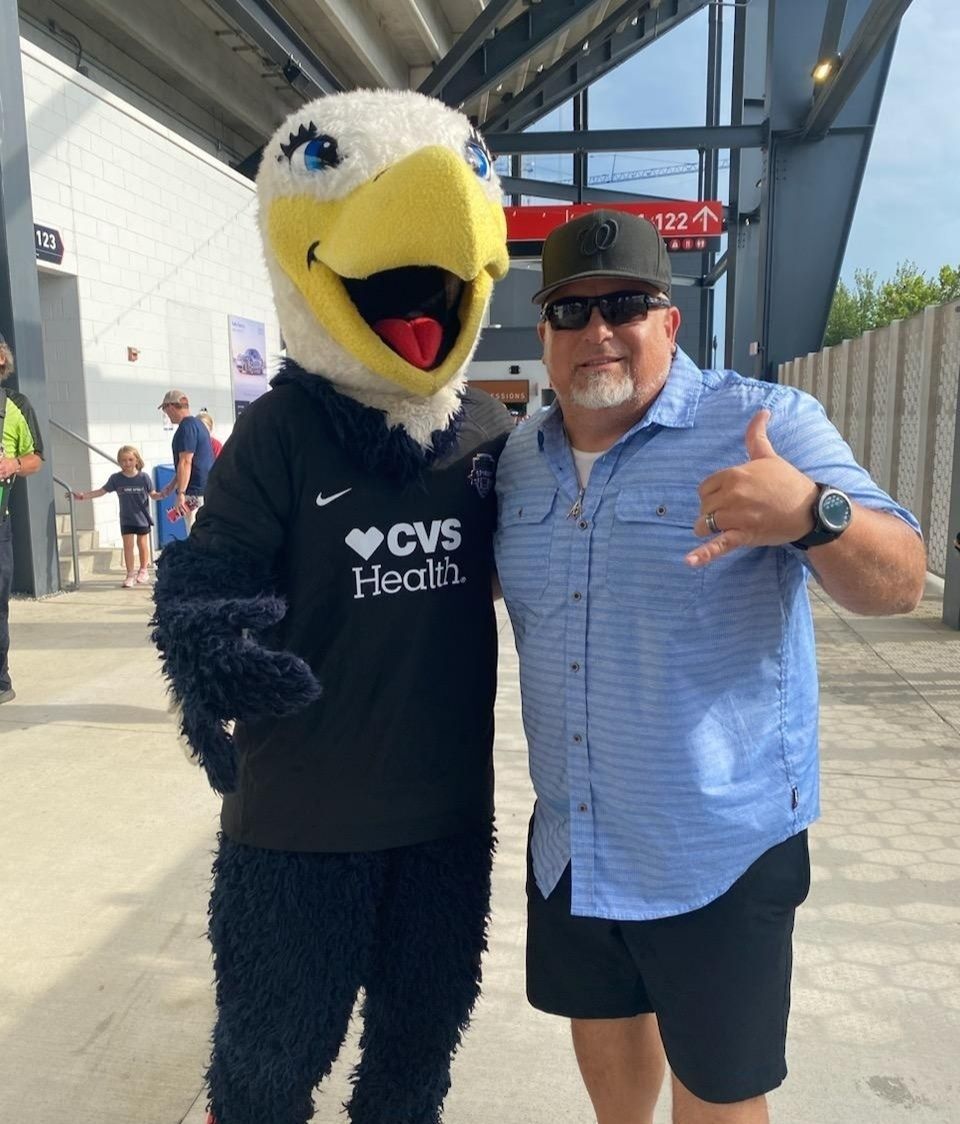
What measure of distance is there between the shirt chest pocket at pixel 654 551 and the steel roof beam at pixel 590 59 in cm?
1723

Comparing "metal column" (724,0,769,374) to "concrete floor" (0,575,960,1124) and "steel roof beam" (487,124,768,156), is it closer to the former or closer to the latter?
"steel roof beam" (487,124,768,156)

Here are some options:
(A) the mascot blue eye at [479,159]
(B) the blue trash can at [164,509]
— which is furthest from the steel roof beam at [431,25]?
(A) the mascot blue eye at [479,159]

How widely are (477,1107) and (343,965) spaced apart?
688 millimetres

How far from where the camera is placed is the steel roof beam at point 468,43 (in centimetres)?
1194

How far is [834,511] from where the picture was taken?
128 cm

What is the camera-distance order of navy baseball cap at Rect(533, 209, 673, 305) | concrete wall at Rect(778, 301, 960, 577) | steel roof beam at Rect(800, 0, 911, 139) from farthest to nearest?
steel roof beam at Rect(800, 0, 911, 139)
concrete wall at Rect(778, 301, 960, 577)
navy baseball cap at Rect(533, 209, 673, 305)

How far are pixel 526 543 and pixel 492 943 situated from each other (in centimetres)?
148

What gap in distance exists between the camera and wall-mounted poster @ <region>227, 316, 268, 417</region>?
12.0 m

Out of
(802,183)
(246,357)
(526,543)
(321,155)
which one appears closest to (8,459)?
(321,155)

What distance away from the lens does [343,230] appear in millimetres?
1485

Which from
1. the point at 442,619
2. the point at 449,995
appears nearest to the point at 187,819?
the point at 449,995

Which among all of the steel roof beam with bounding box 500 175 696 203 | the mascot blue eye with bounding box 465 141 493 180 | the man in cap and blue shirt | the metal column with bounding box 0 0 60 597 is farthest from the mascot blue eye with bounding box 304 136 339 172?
the steel roof beam with bounding box 500 175 696 203

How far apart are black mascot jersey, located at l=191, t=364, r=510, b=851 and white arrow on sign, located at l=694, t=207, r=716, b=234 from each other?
50.3 feet

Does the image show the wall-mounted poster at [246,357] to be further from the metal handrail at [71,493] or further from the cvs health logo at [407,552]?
the cvs health logo at [407,552]
